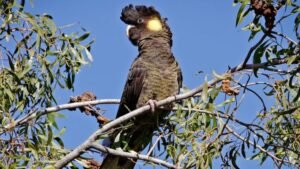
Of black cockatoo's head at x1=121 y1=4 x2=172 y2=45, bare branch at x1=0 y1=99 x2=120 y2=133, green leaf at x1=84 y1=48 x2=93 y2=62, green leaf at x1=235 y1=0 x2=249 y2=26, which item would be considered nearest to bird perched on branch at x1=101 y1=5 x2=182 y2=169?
black cockatoo's head at x1=121 y1=4 x2=172 y2=45

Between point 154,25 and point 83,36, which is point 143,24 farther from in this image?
point 83,36

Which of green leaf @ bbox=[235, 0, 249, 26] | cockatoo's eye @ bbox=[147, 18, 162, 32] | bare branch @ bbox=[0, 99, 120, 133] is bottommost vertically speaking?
bare branch @ bbox=[0, 99, 120, 133]

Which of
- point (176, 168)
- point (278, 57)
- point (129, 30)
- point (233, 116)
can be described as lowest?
point (176, 168)

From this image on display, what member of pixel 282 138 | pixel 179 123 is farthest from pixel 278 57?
pixel 179 123

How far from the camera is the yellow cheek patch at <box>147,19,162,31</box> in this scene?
520 centimetres

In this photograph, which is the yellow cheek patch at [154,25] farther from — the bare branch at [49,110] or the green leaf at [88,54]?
the bare branch at [49,110]

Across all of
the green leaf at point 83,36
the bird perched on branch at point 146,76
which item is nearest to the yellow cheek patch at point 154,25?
the bird perched on branch at point 146,76

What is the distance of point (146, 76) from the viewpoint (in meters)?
4.82

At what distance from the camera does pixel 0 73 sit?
3924mm

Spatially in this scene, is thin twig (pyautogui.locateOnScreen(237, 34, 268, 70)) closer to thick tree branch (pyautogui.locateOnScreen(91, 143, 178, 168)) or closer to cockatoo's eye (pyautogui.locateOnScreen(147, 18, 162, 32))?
thick tree branch (pyautogui.locateOnScreen(91, 143, 178, 168))

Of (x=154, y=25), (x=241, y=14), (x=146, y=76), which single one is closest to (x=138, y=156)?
(x=241, y=14)

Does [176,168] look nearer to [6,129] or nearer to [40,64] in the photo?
[6,129]

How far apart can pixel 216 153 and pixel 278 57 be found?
0.64 meters

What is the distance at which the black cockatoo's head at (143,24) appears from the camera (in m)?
5.19
